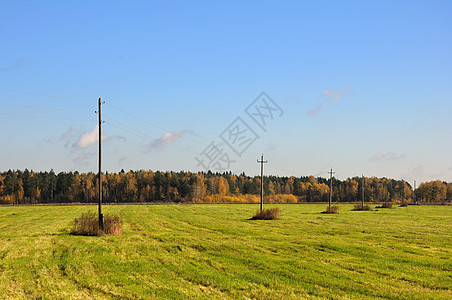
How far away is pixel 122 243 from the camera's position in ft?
75.8

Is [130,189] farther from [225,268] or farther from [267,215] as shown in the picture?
[225,268]

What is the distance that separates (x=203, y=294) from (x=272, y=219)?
32.4m

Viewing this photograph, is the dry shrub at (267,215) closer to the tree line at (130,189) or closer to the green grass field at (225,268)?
the green grass field at (225,268)

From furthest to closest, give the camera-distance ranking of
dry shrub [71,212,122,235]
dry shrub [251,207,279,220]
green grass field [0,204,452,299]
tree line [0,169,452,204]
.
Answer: tree line [0,169,452,204] < dry shrub [251,207,279,220] < dry shrub [71,212,122,235] < green grass field [0,204,452,299]

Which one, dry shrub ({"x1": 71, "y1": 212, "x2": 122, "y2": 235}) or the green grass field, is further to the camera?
dry shrub ({"x1": 71, "y1": 212, "x2": 122, "y2": 235})

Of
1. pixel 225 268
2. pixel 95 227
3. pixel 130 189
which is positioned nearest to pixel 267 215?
pixel 95 227

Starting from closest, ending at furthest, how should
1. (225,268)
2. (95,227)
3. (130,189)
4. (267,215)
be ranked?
(225,268)
(95,227)
(267,215)
(130,189)

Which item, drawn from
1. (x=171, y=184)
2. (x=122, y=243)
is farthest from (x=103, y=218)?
(x=171, y=184)

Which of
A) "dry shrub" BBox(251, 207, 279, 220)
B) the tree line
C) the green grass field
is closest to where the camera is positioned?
the green grass field

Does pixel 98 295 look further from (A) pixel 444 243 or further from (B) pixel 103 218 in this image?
(A) pixel 444 243

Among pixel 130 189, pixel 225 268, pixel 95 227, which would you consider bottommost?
pixel 130 189

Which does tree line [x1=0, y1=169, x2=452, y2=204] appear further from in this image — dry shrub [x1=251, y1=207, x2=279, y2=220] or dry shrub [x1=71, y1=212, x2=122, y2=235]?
dry shrub [x1=71, y1=212, x2=122, y2=235]

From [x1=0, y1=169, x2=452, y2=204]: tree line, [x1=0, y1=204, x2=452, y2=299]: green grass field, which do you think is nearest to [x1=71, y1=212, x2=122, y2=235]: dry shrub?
[x1=0, y1=204, x2=452, y2=299]: green grass field

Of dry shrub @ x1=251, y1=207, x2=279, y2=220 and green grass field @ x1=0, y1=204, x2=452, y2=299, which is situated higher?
green grass field @ x1=0, y1=204, x2=452, y2=299
